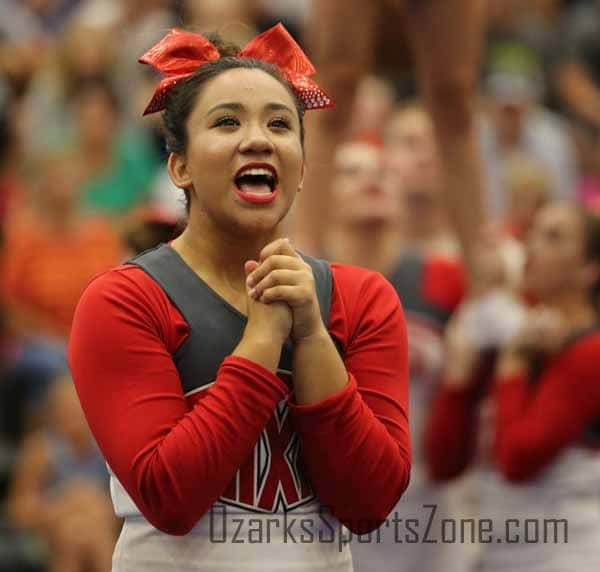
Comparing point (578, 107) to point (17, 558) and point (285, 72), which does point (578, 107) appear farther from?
point (285, 72)

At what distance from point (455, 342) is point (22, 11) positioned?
3935 mm

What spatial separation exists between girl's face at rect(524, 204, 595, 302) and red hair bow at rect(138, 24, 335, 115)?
1762 mm

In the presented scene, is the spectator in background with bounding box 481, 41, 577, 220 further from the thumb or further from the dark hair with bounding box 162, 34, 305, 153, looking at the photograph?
the thumb

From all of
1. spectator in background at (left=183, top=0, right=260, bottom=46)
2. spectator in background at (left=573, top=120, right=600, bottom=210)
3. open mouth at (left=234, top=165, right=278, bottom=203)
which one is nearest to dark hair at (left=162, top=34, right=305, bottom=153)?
open mouth at (left=234, top=165, right=278, bottom=203)

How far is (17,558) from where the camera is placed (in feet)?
16.2

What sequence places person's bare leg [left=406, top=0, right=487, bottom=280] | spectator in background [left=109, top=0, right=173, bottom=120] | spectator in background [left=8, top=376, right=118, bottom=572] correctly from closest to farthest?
person's bare leg [left=406, top=0, right=487, bottom=280] < spectator in background [left=8, top=376, right=118, bottom=572] < spectator in background [left=109, top=0, right=173, bottom=120]

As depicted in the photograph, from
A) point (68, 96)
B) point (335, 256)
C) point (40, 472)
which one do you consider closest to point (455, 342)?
point (335, 256)

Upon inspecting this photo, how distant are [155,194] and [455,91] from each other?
8.23ft

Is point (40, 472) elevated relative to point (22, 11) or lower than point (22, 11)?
lower

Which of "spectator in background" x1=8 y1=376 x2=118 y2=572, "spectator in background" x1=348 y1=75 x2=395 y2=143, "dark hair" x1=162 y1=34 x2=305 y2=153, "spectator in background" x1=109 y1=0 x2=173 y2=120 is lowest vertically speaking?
"spectator in background" x1=8 y1=376 x2=118 y2=572

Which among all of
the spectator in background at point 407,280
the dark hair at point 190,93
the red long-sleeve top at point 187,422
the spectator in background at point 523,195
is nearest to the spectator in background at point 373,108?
the spectator in background at point 523,195

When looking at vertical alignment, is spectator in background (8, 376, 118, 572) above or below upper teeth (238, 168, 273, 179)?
below

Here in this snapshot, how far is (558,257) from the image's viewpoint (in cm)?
405

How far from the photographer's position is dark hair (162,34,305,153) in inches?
90.6
